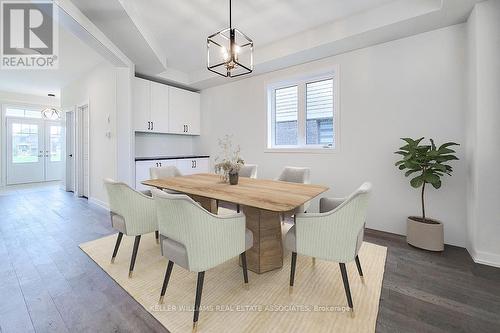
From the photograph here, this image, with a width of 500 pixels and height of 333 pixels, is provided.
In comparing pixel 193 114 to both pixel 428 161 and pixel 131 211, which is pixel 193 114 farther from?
pixel 428 161

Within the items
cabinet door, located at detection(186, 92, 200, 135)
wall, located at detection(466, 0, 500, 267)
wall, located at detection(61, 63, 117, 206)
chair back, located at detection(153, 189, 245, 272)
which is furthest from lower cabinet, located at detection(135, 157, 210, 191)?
wall, located at detection(466, 0, 500, 267)

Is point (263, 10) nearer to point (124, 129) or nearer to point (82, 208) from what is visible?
point (124, 129)

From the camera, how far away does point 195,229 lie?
1401 millimetres

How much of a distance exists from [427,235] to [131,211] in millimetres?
3113

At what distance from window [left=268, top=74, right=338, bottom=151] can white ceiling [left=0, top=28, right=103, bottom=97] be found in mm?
3306

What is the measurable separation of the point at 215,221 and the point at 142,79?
13.3 ft

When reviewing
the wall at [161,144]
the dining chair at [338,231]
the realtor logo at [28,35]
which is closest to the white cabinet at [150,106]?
the wall at [161,144]

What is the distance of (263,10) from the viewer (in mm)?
2719

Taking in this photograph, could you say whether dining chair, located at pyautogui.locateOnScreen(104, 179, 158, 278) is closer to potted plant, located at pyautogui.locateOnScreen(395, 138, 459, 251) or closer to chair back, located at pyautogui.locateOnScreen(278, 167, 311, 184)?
chair back, located at pyautogui.locateOnScreen(278, 167, 311, 184)

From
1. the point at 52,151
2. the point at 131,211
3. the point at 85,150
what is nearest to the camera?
the point at 131,211

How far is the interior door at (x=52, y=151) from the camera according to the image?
7.44 m

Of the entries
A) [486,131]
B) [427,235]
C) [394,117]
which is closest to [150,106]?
[394,117]

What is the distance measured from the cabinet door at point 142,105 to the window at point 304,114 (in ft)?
8.02

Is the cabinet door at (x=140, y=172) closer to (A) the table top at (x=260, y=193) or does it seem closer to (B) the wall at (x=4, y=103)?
(A) the table top at (x=260, y=193)
